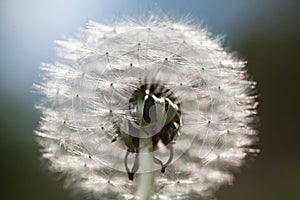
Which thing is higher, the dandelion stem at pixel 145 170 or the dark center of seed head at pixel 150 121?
the dark center of seed head at pixel 150 121

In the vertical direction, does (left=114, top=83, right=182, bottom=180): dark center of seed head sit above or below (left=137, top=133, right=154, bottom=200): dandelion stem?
above

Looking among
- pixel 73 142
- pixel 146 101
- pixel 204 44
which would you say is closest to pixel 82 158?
pixel 73 142
